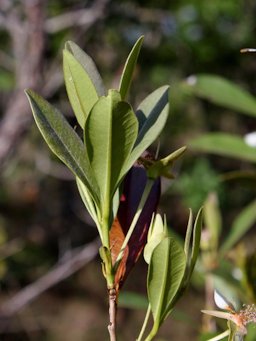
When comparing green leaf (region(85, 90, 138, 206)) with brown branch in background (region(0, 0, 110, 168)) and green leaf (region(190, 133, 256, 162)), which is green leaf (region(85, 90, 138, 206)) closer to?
green leaf (region(190, 133, 256, 162))

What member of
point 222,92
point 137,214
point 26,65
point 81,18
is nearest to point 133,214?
point 137,214

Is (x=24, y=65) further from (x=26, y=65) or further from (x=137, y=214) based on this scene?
(x=137, y=214)

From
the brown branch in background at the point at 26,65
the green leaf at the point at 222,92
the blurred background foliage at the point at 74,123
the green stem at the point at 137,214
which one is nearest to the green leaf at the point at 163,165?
the green stem at the point at 137,214

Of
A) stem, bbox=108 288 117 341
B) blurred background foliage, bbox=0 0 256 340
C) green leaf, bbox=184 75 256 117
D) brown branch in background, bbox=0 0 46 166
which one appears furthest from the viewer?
blurred background foliage, bbox=0 0 256 340

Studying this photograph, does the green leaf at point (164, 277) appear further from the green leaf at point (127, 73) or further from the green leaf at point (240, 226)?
the green leaf at point (240, 226)

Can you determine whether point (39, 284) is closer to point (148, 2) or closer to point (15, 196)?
point (148, 2)

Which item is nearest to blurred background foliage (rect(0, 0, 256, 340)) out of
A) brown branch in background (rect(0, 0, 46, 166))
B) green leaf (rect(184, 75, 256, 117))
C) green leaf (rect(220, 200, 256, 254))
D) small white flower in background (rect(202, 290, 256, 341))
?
brown branch in background (rect(0, 0, 46, 166))
